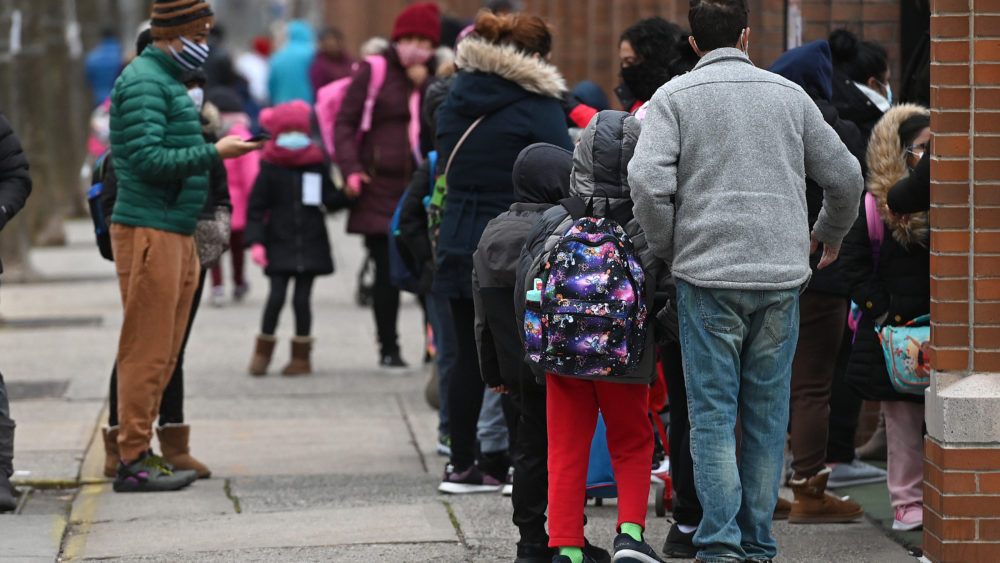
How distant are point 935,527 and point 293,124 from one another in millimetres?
5821

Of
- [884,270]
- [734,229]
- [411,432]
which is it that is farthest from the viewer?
[411,432]

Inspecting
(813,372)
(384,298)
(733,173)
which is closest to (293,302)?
(384,298)

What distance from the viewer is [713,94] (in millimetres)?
4797

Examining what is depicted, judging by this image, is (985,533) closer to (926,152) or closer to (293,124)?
(926,152)

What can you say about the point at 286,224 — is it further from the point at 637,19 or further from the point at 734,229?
the point at 734,229

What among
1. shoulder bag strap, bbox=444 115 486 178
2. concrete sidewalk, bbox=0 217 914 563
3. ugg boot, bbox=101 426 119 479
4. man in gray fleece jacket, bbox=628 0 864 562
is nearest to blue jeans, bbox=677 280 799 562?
man in gray fleece jacket, bbox=628 0 864 562

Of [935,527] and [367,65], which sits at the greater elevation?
[367,65]

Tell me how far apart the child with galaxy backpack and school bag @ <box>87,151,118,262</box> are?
2472mm

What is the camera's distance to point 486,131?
21.1ft

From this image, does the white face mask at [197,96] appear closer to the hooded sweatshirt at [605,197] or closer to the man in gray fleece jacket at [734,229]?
the hooded sweatshirt at [605,197]

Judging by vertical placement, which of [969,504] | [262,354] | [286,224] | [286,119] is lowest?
[262,354]

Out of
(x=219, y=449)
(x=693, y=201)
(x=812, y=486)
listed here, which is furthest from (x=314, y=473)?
(x=693, y=201)

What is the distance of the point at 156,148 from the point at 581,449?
7.75 feet

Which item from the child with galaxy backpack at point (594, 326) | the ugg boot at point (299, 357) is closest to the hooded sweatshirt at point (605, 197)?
the child with galaxy backpack at point (594, 326)
